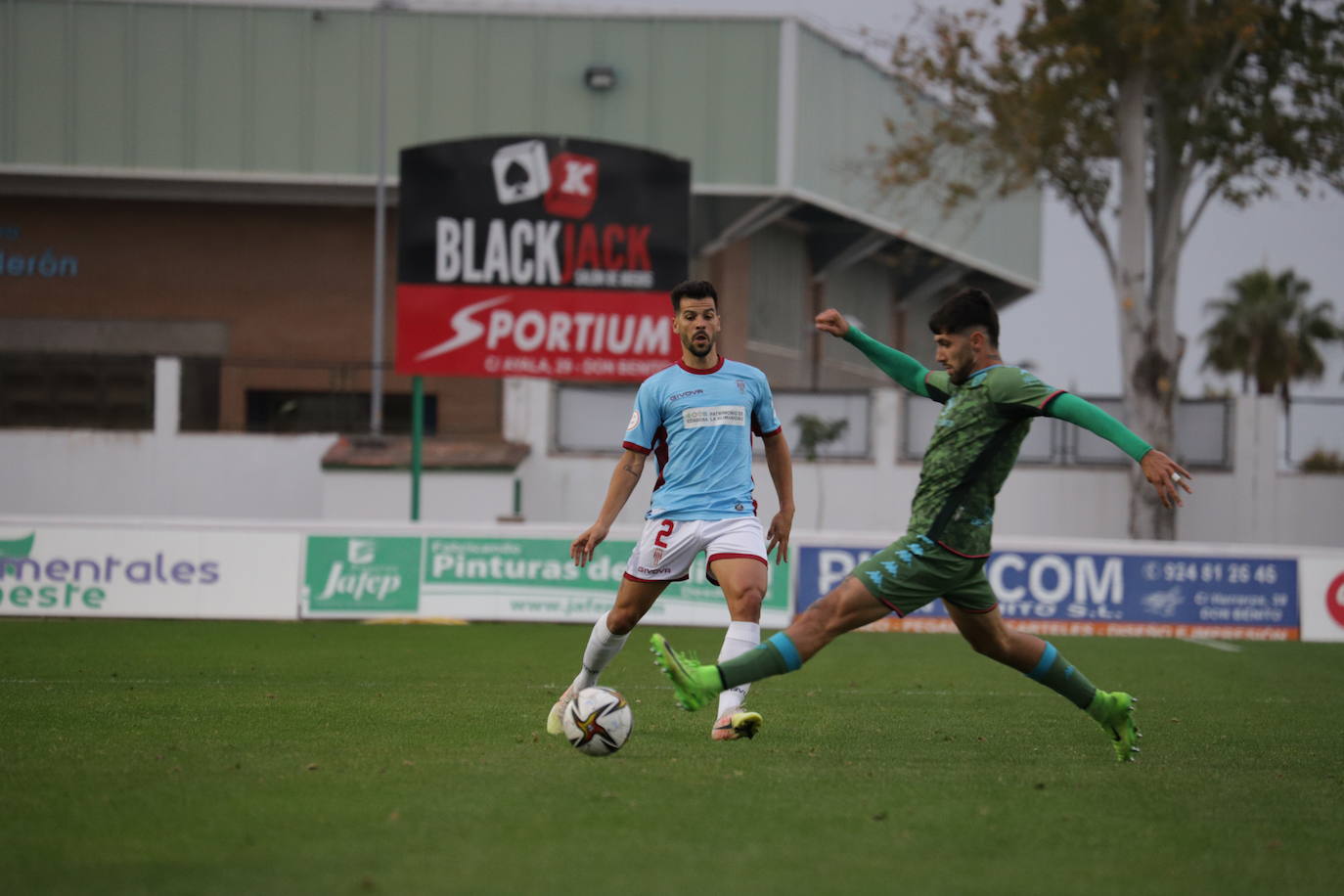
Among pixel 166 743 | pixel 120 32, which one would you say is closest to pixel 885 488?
pixel 120 32

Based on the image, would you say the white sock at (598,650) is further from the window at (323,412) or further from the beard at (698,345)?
the window at (323,412)

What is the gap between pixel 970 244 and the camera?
131ft

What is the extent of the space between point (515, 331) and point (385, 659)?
25.3 ft

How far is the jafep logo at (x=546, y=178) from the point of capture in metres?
19.5

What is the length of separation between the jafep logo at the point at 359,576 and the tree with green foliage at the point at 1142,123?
14488 millimetres

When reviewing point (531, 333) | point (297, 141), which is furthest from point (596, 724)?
point (297, 141)

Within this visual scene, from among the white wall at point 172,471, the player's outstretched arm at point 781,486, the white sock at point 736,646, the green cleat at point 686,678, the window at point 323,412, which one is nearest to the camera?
the green cleat at point 686,678

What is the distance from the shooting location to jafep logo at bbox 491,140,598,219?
64.0 ft

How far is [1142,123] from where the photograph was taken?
92.6 ft

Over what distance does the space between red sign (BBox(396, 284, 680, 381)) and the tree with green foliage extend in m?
10.5

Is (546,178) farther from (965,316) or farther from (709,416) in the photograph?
(965,316)

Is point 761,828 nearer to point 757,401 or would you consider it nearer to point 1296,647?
point 757,401

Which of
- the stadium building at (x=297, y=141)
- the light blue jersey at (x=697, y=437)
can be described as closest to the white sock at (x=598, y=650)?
the light blue jersey at (x=697, y=437)

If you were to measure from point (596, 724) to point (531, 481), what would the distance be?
2021 centimetres
